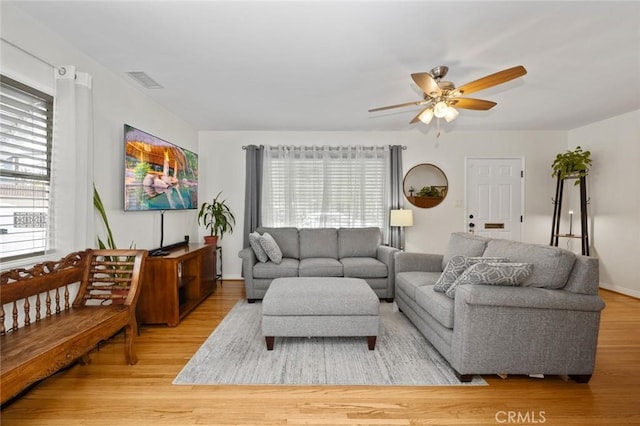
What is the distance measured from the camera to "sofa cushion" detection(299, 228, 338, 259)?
4539mm

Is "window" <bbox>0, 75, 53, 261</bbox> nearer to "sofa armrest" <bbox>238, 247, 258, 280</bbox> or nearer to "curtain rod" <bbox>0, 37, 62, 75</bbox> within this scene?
"curtain rod" <bbox>0, 37, 62, 75</bbox>

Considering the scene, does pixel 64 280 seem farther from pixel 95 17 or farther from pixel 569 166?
pixel 569 166

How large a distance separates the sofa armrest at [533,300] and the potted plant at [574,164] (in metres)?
3.29

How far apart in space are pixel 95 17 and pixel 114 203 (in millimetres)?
1650

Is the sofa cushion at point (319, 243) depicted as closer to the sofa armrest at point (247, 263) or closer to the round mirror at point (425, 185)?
the sofa armrest at point (247, 263)

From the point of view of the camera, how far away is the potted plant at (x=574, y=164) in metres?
4.46

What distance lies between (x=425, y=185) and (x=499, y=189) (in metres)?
1.24

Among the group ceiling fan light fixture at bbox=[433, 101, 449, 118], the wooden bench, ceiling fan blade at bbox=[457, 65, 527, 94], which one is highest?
ceiling fan blade at bbox=[457, 65, 527, 94]

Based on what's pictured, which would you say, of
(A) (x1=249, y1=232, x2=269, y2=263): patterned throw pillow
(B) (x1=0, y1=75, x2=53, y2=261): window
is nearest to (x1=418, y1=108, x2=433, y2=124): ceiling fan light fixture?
(A) (x1=249, y1=232, x2=269, y2=263): patterned throw pillow

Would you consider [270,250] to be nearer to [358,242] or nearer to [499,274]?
[358,242]

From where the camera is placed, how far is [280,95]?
3510 mm

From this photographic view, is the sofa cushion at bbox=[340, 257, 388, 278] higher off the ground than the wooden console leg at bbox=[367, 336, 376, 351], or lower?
higher

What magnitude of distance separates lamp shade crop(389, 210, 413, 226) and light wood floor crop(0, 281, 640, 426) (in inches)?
106

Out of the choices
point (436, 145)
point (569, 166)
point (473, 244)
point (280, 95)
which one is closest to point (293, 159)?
point (280, 95)
